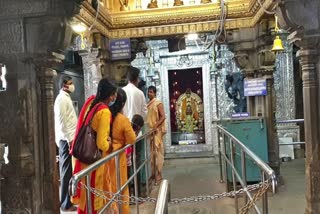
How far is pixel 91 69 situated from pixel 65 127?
221 cm

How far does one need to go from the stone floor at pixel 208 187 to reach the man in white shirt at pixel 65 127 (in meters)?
0.92

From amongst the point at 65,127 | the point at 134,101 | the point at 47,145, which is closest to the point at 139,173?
the point at 134,101

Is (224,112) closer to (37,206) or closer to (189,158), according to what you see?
(189,158)

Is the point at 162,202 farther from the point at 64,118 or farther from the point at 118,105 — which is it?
the point at 64,118

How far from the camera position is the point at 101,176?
10.5 feet

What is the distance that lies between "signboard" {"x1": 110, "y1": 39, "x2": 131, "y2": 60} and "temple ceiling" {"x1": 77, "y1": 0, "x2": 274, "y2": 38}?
125mm

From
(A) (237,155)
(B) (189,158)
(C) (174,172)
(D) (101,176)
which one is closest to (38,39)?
(D) (101,176)

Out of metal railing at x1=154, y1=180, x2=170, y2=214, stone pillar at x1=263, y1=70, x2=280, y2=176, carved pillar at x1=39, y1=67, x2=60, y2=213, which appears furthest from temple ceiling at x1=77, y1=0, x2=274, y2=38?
metal railing at x1=154, y1=180, x2=170, y2=214

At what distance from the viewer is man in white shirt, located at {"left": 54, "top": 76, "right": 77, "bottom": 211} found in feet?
14.0

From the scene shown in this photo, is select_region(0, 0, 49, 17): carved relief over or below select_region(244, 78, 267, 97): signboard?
over

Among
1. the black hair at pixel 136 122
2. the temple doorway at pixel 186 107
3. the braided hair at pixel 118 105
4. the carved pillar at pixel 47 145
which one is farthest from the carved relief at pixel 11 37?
the temple doorway at pixel 186 107

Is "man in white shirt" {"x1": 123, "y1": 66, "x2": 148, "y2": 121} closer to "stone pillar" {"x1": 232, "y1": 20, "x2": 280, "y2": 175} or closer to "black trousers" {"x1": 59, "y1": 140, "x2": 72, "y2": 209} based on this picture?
"black trousers" {"x1": 59, "y1": 140, "x2": 72, "y2": 209}

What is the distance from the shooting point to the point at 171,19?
253 inches

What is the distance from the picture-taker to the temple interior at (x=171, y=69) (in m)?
3.59
